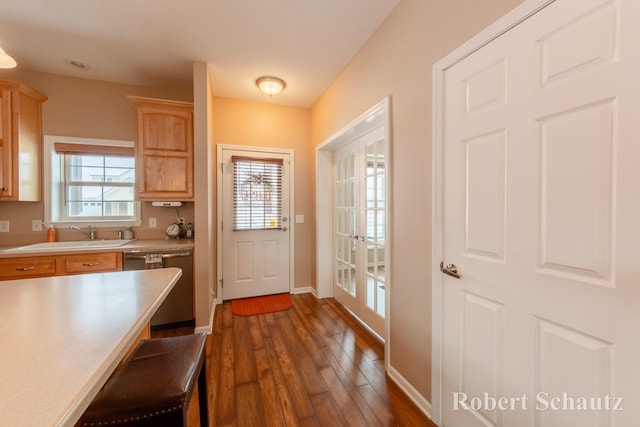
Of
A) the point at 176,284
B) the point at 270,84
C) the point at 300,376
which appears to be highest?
the point at 270,84

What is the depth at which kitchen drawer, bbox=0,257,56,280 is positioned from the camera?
85.7 inches

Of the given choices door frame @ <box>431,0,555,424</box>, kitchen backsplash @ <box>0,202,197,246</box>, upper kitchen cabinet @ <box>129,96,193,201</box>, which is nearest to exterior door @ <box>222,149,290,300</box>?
upper kitchen cabinet @ <box>129,96,193,201</box>

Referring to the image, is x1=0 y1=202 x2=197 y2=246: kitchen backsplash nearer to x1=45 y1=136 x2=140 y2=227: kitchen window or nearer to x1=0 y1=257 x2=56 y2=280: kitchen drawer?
x1=45 y1=136 x2=140 y2=227: kitchen window

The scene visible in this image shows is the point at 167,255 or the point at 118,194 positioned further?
the point at 118,194

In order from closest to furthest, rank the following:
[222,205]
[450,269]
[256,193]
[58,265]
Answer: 1. [450,269]
2. [58,265]
3. [222,205]
4. [256,193]

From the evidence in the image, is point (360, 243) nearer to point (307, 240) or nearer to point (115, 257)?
point (307, 240)

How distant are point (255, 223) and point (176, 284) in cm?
118

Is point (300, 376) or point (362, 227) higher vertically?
point (362, 227)

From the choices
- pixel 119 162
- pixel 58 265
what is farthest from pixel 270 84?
pixel 58 265

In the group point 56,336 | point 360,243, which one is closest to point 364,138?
point 360,243

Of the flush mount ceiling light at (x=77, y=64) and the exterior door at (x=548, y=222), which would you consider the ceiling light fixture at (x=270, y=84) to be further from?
the exterior door at (x=548, y=222)

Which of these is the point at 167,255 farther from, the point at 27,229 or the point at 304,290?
the point at 304,290

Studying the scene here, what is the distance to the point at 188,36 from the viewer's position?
216 centimetres

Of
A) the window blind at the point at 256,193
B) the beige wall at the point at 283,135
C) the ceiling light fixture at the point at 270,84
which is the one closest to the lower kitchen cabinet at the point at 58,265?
the window blind at the point at 256,193
